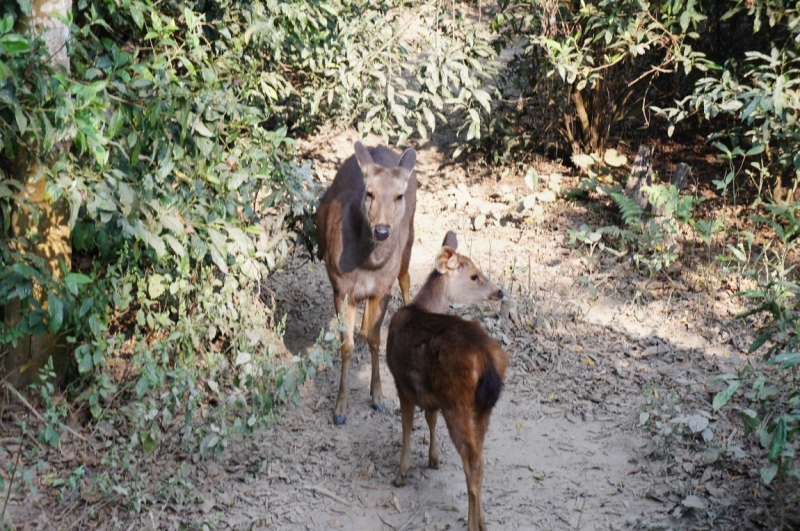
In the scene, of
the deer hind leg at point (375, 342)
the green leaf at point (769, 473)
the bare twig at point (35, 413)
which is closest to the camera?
the green leaf at point (769, 473)

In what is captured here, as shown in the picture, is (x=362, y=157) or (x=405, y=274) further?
(x=405, y=274)

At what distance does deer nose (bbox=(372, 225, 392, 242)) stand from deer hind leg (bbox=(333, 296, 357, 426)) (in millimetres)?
685

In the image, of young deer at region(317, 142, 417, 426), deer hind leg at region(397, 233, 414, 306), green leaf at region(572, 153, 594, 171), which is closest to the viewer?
young deer at region(317, 142, 417, 426)

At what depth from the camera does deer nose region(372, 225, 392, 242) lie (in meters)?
6.66

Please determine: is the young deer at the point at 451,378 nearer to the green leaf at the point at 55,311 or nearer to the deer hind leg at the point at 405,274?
the deer hind leg at the point at 405,274

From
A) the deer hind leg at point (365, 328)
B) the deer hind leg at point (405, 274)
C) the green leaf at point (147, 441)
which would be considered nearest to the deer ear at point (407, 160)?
the deer hind leg at point (405, 274)

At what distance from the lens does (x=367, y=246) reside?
6.95m

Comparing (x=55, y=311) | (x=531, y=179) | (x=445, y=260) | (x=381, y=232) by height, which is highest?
(x=531, y=179)

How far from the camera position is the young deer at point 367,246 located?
6840 mm

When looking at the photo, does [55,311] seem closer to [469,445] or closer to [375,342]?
[469,445]

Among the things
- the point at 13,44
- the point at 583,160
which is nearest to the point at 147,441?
the point at 13,44

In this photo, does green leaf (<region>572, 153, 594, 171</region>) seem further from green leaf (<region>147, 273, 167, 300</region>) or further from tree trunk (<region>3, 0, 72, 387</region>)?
tree trunk (<region>3, 0, 72, 387</region>)

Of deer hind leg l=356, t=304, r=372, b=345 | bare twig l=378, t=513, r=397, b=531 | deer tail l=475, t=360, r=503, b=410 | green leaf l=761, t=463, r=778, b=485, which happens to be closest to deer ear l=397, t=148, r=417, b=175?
deer hind leg l=356, t=304, r=372, b=345

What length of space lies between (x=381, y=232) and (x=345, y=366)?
1.12 metres
